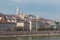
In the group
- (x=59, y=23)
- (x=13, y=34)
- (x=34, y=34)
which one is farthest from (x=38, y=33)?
(x=59, y=23)

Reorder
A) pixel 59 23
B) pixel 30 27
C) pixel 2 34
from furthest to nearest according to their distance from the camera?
pixel 59 23
pixel 30 27
pixel 2 34

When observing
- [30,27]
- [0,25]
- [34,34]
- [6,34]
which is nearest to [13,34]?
[6,34]

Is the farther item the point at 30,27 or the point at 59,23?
the point at 59,23

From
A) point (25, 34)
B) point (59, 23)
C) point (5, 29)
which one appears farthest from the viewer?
point (59, 23)

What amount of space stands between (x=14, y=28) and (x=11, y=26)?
1546mm

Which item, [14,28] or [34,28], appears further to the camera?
[34,28]

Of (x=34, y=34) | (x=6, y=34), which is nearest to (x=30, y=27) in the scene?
(x=34, y=34)

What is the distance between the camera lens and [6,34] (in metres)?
28.2

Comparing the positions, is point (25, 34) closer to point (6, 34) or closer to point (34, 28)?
point (6, 34)

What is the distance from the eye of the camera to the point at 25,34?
30.0m

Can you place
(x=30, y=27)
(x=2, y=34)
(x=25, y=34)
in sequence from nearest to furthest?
(x=2, y=34) < (x=25, y=34) < (x=30, y=27)

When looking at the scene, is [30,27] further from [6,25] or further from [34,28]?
[6,25]

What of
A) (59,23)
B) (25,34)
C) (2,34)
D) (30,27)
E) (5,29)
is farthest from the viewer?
(59,23)

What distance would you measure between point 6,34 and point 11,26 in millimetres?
7280
